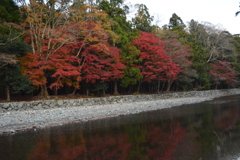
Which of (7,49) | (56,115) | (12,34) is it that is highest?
(12,34)

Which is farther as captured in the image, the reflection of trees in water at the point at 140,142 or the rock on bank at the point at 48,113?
the rock on bank at the point at 48,113

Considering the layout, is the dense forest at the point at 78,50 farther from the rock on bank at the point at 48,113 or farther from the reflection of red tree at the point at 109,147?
the reflection of red tree at the point at 109,147

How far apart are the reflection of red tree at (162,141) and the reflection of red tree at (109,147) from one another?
2.81 ft

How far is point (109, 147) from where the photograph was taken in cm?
740

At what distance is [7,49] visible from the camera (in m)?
15.9

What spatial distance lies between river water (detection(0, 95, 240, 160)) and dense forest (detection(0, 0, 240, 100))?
7.51 metres

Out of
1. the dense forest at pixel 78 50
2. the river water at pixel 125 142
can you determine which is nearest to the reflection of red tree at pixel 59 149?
the river water at pixel 125 142

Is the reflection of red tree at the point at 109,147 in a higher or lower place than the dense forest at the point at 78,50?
lower

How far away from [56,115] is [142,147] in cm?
773

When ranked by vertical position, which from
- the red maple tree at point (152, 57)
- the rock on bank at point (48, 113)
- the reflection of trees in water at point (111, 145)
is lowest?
the rock on bank at point (48, 113)

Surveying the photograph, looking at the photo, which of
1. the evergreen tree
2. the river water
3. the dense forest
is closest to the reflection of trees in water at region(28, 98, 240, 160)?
the river water

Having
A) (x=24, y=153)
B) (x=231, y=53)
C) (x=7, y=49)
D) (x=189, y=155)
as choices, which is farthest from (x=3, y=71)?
(x=231, y=53)

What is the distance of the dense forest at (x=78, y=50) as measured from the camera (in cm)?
1661

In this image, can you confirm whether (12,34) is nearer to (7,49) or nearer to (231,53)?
(7,49)
